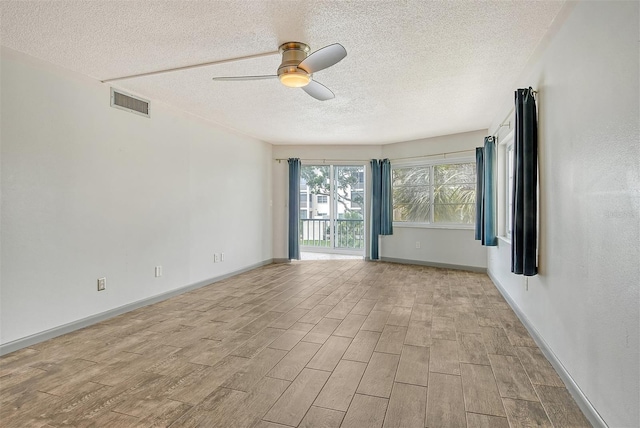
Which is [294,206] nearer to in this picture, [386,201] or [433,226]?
[386,201]

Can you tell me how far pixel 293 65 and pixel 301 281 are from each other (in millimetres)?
3460

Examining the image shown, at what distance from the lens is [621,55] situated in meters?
1.59

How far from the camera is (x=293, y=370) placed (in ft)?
7.97

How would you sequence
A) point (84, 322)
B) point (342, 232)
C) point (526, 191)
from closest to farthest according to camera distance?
point (526, 191) < point (84, 322) < point (342, 232)

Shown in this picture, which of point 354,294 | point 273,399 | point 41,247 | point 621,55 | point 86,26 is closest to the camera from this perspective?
point 621,55

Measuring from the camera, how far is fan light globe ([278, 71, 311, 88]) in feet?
8.51

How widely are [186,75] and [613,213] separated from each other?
344cm

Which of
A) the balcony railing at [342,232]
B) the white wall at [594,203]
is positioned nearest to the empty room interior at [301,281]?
the white wall at [594,203]

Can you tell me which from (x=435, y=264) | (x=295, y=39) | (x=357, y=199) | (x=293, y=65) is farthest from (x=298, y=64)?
(x=357, y=199)

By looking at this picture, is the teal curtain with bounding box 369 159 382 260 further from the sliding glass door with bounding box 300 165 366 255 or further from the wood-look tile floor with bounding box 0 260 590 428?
the wood-look tile floor with bounding box 0 260 590 428

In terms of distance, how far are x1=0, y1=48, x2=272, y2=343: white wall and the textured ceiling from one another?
345 millimetres

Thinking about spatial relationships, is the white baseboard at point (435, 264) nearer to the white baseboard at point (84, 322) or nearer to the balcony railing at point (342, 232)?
the balcony railing at point (342, 232)

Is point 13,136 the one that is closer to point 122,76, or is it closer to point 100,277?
point 122,76

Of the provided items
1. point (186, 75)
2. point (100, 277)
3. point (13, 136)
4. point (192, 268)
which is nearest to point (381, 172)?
point (192, 268)
